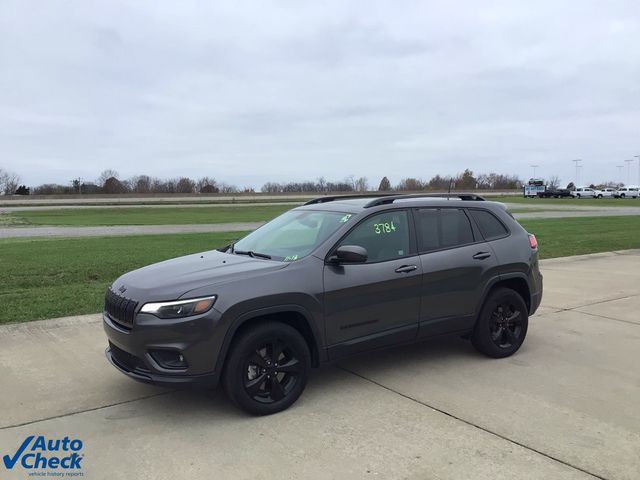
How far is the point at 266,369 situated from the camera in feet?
13.7

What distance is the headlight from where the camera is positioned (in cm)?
393

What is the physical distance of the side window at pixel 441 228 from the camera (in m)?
5.19

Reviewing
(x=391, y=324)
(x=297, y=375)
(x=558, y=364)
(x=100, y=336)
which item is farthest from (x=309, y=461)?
(x=100, y=336)

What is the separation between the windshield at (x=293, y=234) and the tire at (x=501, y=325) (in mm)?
1770

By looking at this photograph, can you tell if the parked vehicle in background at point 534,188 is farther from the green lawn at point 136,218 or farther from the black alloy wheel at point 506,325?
the black alloy wheel at point 506,325

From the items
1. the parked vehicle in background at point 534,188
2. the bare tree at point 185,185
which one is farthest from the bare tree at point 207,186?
the parked vehicle in background at point 534,188

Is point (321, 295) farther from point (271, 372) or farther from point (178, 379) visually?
point (178, 379)

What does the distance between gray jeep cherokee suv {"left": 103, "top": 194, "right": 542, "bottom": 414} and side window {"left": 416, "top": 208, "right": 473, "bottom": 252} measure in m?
0.01

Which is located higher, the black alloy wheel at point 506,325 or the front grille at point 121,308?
the front grille at point 121,308

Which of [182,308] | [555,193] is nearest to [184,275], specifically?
[182,308]

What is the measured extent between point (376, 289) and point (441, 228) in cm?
112

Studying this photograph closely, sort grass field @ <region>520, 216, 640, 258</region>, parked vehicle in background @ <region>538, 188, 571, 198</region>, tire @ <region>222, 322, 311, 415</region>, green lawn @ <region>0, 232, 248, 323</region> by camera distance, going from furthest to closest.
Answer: parked vehicle in background @ <region>538, 188, 571, 198</region>
grass field @ <region>520, 216, 640, 258</region>
green lawn @ <region>0, 232, 248, 323</region>
tire @ <region>222, 322, 311, 415</region>

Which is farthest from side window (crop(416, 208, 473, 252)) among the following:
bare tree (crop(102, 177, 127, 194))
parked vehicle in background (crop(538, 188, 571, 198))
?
bare tree (crop(102, 177, 127, 194))

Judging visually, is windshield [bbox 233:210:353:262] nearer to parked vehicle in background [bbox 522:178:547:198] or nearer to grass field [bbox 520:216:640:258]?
grass field [bbox 520:216:640:258]
